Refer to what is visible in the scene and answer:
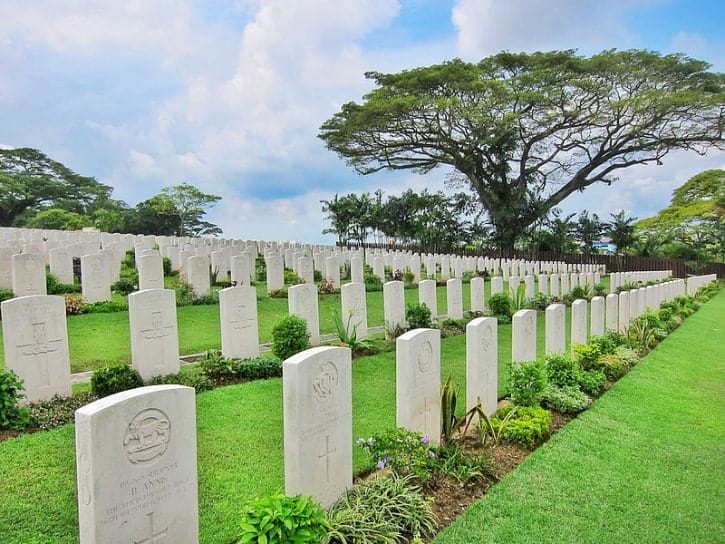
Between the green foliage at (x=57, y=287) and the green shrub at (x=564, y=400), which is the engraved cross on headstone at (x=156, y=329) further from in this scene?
the green foliage at (x=57, y=287)

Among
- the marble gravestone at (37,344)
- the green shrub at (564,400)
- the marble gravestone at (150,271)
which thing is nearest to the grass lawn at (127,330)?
the marble gravestone at (150,271)

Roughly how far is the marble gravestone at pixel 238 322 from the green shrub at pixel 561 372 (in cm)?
440

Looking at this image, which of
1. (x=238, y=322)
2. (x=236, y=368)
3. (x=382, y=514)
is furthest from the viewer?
(x=238, y=322)

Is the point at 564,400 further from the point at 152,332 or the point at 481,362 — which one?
the point at 152,332

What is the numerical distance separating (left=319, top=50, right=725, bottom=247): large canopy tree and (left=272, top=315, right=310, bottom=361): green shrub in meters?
24.8

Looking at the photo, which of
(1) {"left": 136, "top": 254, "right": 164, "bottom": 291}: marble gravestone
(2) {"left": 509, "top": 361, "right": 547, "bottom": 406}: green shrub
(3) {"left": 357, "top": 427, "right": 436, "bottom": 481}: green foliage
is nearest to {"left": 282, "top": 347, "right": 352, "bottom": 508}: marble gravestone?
(3) {"left": 357, "top": 427, "right": 436, "bottom": 481}: green foliage

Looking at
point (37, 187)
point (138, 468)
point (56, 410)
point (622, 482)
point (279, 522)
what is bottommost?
point (622, 482)

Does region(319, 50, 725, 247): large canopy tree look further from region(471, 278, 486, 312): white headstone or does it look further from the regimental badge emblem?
the regimental badge emblem

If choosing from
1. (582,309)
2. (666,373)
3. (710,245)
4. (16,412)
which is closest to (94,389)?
(16,412)

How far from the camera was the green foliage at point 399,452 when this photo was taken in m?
4.13

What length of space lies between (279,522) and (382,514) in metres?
1.04

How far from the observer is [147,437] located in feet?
8.77

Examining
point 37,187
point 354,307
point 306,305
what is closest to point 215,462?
point 306,305

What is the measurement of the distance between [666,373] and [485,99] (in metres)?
26.3
